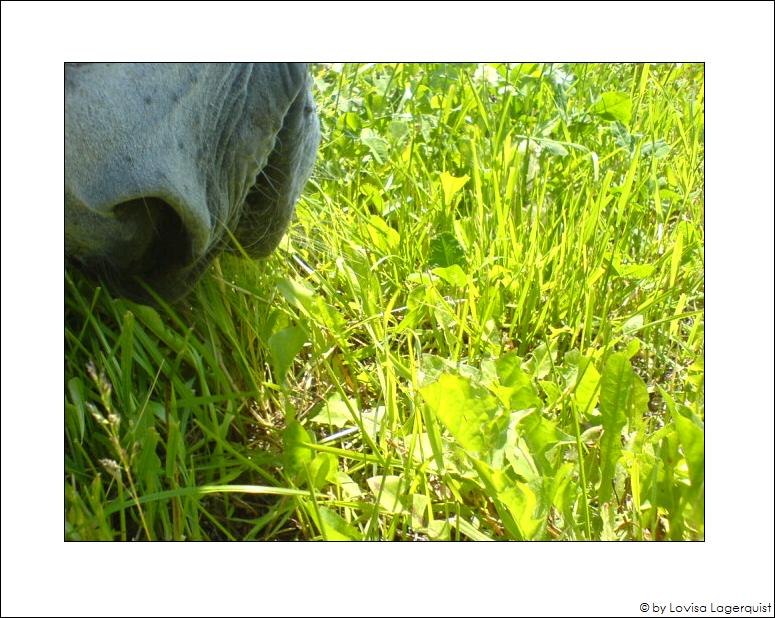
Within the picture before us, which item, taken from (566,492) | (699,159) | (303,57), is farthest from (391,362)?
(699,159)

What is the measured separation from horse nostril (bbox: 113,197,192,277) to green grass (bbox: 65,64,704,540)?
91mm

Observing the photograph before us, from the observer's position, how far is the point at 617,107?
2285 mm

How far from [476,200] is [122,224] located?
0.92m

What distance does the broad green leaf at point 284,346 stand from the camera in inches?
60.3

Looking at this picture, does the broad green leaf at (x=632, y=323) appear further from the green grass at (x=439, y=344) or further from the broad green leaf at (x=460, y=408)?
the broad green leaf at (x=460, y=408)

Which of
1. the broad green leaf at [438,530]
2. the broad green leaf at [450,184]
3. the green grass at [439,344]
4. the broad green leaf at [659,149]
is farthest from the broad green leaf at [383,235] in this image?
the broad green leaf at [438,530]

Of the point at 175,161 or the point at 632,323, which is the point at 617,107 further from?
the point at 175,161

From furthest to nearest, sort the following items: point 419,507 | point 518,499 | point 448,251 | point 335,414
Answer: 1. point 448,251
2. point 335,414
3. point 419,507
4. point 518,499

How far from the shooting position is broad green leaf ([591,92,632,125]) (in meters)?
2.28

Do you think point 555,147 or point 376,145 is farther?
point 376,145

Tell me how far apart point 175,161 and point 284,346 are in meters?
0.38

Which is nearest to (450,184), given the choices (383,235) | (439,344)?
(383,235)

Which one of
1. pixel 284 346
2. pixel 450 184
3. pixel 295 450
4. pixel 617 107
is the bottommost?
pixel 295 450

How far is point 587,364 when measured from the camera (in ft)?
4.90
